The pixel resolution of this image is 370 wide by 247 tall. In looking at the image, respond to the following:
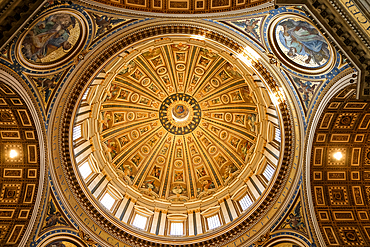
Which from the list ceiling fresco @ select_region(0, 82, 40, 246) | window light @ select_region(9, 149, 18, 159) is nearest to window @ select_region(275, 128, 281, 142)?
ceiling fresco @ select_region(0, 82, 40, 246)

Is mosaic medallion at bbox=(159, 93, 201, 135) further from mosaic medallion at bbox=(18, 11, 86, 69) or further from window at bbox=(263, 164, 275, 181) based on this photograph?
mosaic medallion at bbox=(18, 11, 86, 69)

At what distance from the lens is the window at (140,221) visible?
23.8 meters

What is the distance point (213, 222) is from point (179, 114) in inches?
572

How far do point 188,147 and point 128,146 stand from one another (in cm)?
710

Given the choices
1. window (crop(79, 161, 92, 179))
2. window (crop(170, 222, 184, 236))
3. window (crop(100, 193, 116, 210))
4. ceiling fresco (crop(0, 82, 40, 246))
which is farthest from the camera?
window (crop(170, 222, 184, 236))

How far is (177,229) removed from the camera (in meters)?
24.5

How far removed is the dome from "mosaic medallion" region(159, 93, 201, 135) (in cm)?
12

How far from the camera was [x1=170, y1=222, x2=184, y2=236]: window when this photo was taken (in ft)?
78.4

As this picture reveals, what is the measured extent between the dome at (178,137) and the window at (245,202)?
12 centimetres

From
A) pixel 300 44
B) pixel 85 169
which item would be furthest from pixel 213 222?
pixel 300 44

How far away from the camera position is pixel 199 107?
34438 millimetres

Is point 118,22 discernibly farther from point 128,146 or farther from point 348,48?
point 128,146

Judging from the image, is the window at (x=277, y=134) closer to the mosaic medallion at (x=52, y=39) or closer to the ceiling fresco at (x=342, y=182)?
the ceiling fresco at (x=342, y=182)

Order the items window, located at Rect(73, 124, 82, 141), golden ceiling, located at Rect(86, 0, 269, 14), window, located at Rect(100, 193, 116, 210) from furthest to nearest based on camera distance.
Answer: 1. window, located at Rect(100, 193, 116, 210)
2. window, located at Rect(73, 124, 82, 141)
3. golden ceiling, located at Rect(86, 0, 269, 14)
